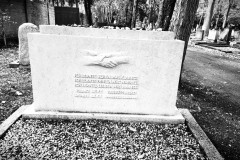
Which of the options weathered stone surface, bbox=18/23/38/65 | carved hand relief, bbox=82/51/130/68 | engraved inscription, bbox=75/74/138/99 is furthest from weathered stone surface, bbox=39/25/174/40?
weathered stone surface, bbox=18/23/38/65

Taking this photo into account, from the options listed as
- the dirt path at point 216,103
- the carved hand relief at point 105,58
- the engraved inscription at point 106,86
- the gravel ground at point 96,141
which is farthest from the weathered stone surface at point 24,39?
the dirt path at point 216,103

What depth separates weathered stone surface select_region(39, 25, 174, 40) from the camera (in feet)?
9.16

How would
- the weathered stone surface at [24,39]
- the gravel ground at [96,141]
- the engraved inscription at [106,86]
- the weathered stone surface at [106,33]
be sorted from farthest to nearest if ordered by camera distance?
the weathered stone surface at [24,39] < the engraved inscription at [106,86] < the weathered stone surface at [106,33] < the gravel ground at [96,141]

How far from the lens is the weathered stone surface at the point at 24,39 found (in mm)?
6105

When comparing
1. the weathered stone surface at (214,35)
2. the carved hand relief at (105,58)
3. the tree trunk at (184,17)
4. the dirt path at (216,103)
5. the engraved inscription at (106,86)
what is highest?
the tree trunk at (184,17)

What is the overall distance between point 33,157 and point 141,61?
6.46 feet

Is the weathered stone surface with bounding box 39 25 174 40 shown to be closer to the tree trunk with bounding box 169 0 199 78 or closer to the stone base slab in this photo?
the stone base slab

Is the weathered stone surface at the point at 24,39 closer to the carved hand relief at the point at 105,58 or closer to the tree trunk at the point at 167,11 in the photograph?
the carved hand relief at the point at 105,58

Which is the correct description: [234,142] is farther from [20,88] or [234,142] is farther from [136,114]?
[20,88]

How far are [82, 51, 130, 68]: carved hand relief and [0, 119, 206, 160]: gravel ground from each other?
100 cm

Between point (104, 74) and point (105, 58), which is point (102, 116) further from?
point (105, 58)

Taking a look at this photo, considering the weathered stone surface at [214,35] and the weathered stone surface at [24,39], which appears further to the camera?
the weathered stone surface at [214,35]

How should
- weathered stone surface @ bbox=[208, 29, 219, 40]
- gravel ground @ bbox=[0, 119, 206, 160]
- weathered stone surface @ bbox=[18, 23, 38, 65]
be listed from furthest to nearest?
weathered stone surface @ bbox=[208, 29, 219, 40]
weathered stone surface @ bbox=[18, 23, 38, 65]
gravel ground @ bbox=[0, 119, 206, 160]

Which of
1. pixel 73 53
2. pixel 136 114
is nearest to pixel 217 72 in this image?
pixel 136 114
